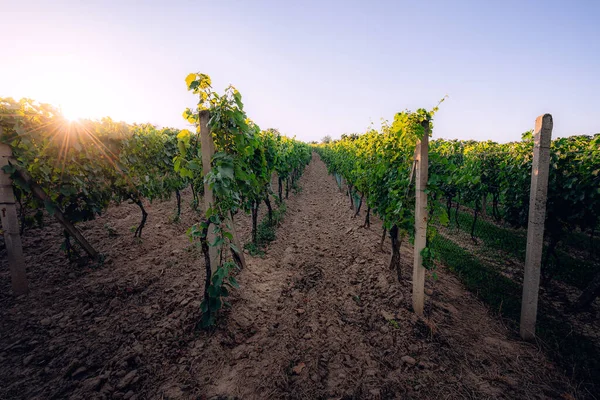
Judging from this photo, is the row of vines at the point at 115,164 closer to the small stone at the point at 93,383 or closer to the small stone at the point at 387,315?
the small stone at the point at 93,383

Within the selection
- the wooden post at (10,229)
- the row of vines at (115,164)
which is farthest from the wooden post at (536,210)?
the wooden post at (10,229)

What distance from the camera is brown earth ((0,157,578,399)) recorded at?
2635mm

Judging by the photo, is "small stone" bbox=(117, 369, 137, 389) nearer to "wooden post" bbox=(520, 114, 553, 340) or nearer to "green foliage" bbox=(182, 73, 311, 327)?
"green foliage" bbox=(182, 73, 311, 327)

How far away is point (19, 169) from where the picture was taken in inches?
153

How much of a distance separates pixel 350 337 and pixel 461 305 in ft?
7.34

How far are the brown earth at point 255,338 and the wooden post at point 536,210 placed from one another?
0.63m

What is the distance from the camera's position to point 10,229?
394cm

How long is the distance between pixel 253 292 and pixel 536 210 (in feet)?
13.6

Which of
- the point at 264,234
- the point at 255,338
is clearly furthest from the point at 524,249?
the point at 255,338

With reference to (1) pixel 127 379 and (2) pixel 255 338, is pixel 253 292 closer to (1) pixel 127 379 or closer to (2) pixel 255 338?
(2) pixel 255 338

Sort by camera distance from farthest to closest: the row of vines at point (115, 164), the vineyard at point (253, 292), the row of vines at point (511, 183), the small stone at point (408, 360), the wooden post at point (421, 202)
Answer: the row of vines at point (511, 183), the wooden post at point (421, 202), the row of vines at point (115, 164), the small stone at point (408, 360), the vineyard at point (253, 292)

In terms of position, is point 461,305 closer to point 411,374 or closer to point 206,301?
point 411,374

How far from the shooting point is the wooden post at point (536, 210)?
120 inches

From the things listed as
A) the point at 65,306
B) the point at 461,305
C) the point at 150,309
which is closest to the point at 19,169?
the point at 65,306
